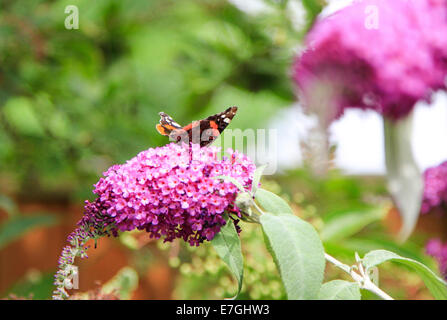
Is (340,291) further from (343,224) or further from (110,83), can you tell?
(110,83)

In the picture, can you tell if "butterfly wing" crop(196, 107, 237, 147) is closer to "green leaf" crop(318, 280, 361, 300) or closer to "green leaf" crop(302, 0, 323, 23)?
"green leaf" crop(318, 280, 361, 300)

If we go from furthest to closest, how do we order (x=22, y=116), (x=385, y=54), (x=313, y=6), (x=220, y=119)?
1. (x=22, y=116)
2. (x=313, y=6)
3. (x=385, y=54)
4. (x=220, y=119)

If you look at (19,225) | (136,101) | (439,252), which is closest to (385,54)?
(439,252)

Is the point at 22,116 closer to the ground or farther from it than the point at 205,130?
farther from it

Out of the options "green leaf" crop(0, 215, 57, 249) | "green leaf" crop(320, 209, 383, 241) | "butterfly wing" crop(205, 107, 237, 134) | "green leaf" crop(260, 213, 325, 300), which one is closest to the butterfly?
"butterfly wing" crop(205, 107, 237, 134)

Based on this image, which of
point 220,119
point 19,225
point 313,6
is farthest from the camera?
point 19,225

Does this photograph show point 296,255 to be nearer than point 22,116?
Yes
